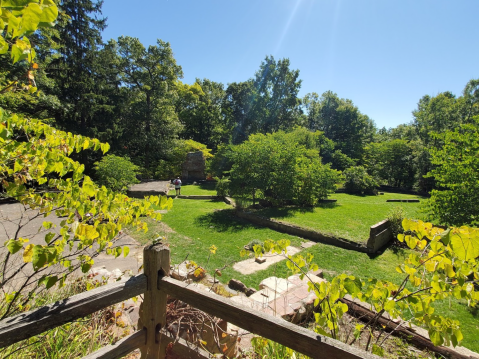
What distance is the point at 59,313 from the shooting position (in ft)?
4.35

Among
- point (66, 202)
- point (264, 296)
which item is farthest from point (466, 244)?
point (264, 296)

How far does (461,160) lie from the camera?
672cm

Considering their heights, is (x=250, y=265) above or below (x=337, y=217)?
below

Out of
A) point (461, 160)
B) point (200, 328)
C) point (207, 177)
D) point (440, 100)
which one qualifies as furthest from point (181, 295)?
point (440, 100)

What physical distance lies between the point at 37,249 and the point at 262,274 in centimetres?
516

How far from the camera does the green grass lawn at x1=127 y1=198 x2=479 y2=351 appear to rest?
14.7 feet

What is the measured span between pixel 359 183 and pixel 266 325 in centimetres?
2126

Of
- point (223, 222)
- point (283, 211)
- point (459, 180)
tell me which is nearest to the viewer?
point (459, 180)

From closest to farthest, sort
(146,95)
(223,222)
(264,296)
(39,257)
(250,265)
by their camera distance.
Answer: (39,257)
(264,296)
(250,265)
(223,222)
(146,95)

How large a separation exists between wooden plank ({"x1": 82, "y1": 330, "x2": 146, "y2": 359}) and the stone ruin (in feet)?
72.6

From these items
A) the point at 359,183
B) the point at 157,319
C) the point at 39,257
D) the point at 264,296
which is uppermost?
the point at 39,257

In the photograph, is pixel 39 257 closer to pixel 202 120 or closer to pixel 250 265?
pixel 250 265

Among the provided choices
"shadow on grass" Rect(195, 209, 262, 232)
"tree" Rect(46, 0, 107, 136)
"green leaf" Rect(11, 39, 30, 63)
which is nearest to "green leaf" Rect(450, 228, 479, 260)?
"green leaf" Rect(11, 39, 30, 63)

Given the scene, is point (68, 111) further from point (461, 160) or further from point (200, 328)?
point (461, 160)
